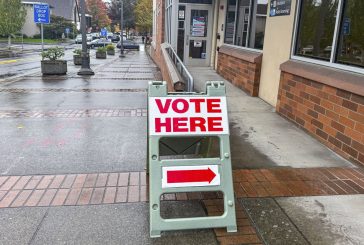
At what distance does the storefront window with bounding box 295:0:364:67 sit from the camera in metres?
5.04

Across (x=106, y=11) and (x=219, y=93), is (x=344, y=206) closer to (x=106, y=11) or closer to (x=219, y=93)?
(x=219, y=93)

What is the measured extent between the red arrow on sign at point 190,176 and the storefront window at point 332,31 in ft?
10.1

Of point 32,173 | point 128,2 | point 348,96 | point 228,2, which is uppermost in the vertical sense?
point 128,2

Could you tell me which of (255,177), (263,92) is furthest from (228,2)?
(255,177)

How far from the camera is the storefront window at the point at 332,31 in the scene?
16.5 feet

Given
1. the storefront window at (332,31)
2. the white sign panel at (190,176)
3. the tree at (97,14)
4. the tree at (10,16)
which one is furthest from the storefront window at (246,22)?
the tree at (97,14)

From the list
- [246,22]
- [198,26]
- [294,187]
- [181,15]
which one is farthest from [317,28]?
[181,15]

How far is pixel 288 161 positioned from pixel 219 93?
1918mm

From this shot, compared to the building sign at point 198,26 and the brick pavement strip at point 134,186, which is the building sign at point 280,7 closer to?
the brick pavement strip at point 134,186

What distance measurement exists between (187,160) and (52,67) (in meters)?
12.6

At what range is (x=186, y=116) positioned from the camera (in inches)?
127

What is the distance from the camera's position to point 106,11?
95.7 meters

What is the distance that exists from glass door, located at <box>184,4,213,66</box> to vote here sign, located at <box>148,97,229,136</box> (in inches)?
430

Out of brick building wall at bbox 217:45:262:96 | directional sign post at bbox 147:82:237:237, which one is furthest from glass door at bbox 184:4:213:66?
directional sign post at bbox 147:82:237:237
